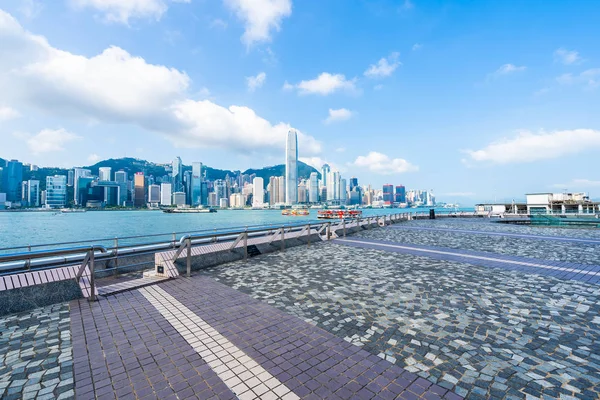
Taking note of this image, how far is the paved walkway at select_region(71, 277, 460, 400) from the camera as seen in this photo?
313 cm

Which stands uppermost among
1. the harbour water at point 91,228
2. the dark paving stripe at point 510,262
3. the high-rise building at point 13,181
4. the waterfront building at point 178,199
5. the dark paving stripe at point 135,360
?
the high-rise building at point 13,181

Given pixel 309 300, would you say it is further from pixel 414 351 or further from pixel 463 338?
pixel 463 338

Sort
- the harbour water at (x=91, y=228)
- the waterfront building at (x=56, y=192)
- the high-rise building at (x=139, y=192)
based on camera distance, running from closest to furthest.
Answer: the harbour water at (x=91, y=228) < the waterfront building at (x=56, y=192) < the high-rise building at (x=139, y=192)

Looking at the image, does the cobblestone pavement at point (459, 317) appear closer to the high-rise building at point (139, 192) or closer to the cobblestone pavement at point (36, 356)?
the cobblestone pavement at point (36, 356)

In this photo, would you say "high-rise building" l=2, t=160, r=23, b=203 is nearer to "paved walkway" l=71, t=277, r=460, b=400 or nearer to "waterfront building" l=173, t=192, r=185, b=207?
"waterfront building" l=173, t=192, r=185, b=207

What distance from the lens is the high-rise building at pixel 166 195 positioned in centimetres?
19188

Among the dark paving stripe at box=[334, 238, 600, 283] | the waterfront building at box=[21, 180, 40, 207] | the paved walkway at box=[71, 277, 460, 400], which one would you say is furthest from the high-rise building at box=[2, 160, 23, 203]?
the dark paving stripe at box=[334, 238, 600, 283]

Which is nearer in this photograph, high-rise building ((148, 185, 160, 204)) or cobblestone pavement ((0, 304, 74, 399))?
cobblestone pavement ((0, 304, 74, 399))

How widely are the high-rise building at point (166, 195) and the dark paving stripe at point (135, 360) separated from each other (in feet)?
680

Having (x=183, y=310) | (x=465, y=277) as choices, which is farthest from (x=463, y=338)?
(x=183, y=310)

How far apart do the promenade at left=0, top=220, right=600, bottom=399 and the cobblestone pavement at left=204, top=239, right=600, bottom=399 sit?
3 cm

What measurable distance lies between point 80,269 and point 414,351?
729 centimetres

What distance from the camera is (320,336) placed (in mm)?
4410

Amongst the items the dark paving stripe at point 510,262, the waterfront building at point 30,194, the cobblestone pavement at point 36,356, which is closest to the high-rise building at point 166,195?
the waterfront building at point 30,194
